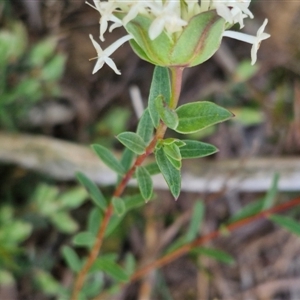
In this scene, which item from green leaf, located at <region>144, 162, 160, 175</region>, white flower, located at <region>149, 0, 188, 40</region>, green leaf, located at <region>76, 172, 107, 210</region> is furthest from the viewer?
green leaf, located at <region>76, 172, 107, 210</region>

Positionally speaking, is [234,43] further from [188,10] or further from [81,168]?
[188,10]

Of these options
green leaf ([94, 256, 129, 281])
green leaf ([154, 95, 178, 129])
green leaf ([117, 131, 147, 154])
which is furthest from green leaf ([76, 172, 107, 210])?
green leaf ([154, 95, 178, 129])

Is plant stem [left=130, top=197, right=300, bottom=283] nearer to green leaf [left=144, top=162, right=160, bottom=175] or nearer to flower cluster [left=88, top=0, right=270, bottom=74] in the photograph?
green leaf [left=144, top=162, right=160, bottom=175]

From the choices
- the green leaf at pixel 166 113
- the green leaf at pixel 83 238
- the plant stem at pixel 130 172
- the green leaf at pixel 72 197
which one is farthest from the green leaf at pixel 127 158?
the green leaf at pixel 72 197

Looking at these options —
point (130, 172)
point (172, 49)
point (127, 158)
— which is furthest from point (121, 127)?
point (172, 49)

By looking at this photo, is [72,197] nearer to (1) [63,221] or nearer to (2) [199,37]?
(1) [63,221]
